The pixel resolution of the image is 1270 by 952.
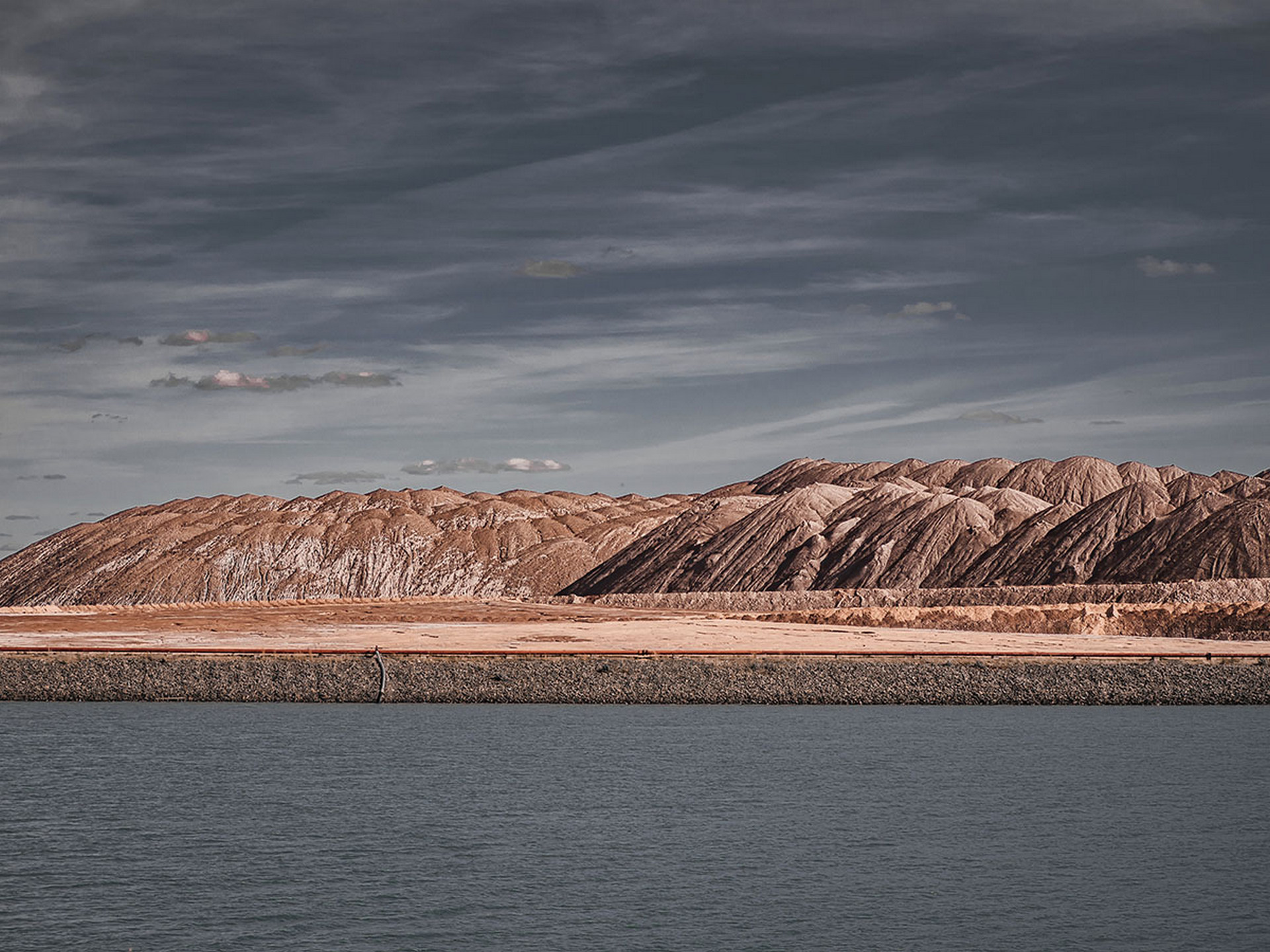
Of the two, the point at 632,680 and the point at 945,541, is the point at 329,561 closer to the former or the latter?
the point at 945,541

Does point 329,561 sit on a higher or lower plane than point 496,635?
lower

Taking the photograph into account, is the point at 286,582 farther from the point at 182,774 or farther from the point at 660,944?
the point at 660,944

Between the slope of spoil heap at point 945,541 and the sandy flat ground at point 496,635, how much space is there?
37006mm

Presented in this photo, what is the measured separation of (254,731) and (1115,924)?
29.3m

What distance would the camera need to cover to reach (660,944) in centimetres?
1872

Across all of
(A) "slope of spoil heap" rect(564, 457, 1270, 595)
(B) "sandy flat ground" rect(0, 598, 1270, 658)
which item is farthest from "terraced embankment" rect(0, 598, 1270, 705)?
(A) "slope of spoil heap" rect(564, 457, 1270, 595)

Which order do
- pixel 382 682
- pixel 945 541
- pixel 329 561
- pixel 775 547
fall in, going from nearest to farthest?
pixel 382 682, pixel 945 541, pixel 775 547, pixel 329 561

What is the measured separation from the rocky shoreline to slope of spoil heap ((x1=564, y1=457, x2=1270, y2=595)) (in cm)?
6022

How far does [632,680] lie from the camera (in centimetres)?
4800

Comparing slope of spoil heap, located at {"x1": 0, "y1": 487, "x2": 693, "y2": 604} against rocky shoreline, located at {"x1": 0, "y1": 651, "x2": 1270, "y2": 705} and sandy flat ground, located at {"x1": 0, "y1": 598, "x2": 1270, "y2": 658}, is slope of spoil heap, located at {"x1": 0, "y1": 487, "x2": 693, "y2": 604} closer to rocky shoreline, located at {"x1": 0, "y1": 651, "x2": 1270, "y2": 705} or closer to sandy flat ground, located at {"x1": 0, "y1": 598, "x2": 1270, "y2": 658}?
sandy flat ground, located at {"x1": 0, "y1": 598, "x2": 1270, "y2": 658}

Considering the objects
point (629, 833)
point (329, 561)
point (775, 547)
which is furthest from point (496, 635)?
point (329, 561)

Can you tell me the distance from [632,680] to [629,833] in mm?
20922

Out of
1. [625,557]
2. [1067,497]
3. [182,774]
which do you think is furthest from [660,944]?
[1067,497]

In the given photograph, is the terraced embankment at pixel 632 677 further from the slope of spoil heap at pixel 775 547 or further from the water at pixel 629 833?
the slope of spoil heap at pixel 775 547
